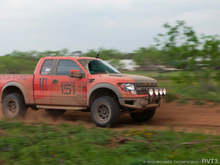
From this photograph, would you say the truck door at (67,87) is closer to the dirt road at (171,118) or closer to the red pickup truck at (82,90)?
the red pickup truck at (82,90)

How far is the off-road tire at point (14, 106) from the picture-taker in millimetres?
8383

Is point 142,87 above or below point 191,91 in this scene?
above

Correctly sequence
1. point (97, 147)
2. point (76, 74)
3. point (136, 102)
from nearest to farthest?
point (97, 147), point (136, 102), point (76, 74)

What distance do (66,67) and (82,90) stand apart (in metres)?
0.94

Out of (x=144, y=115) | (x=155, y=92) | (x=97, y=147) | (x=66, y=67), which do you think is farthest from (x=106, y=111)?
(x=97, y=147)

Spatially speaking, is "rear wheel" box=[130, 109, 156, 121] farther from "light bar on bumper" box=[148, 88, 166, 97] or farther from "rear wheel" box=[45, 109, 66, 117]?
"rear wheel" box=[45, 109, 66, 117]

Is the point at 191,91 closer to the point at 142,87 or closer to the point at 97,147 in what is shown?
the point at 142,87

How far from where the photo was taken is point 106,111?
23.3 feet

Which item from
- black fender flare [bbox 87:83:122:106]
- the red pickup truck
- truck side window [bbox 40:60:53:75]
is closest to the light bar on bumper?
the red pickup truck

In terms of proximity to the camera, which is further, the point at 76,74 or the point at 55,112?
the point at 55,112

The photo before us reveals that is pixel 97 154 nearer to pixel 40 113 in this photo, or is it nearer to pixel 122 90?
pixel 122 90

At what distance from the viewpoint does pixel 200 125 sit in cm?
735

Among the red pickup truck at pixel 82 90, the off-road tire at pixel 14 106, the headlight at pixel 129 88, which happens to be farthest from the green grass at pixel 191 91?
the off-road tire at pixel 14 106

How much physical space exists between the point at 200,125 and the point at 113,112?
2495 mm
